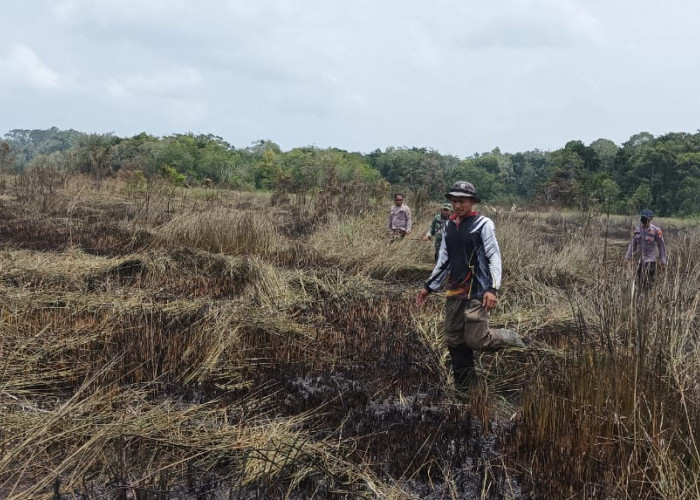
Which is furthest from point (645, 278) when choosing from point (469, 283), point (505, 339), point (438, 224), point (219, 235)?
point (219, 235)

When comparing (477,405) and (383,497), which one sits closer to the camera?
(383,497)

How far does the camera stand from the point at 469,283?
4246 mm

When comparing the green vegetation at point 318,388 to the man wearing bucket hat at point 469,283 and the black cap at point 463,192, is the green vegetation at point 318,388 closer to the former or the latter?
the man wearing bucket hat at point 469,283

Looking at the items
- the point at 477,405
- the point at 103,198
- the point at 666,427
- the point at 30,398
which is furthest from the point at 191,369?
the point at 103,198

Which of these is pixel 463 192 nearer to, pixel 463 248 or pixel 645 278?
pixel 463 248

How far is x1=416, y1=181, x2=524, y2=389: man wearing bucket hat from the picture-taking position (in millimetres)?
4141

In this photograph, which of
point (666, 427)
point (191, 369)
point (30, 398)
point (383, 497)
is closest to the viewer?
point (383, 497)

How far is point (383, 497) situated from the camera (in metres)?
2.71

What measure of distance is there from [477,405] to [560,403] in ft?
2.02

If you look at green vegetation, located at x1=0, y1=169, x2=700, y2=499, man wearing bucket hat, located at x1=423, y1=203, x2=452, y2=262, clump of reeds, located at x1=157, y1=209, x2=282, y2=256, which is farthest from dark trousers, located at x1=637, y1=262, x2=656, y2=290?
clump of reeds, located at x1=157, y1=209, x2=282, y2=256

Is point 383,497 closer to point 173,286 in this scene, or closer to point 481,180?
point 173,286

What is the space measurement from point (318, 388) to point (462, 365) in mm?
1074

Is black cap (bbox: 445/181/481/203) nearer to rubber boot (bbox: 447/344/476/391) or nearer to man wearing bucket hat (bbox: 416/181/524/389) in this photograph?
man wearing bucket hat (bbox: 416/181/524/389)

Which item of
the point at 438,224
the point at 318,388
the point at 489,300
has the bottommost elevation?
the point at 318,388
